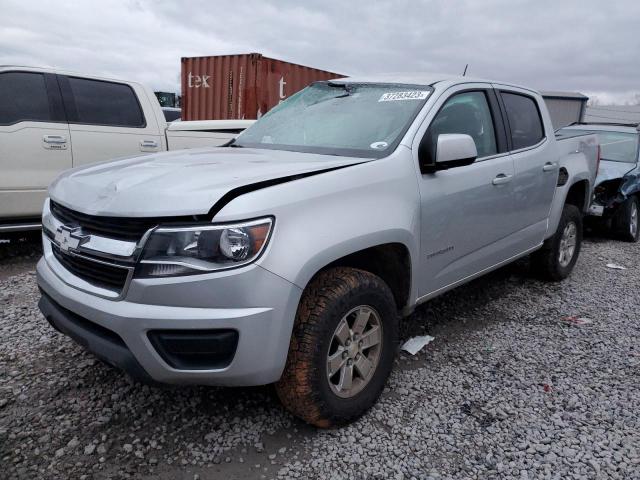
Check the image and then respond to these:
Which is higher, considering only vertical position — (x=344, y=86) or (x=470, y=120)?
(x=344, y=86)

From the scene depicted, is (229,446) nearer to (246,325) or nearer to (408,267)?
(246,325)

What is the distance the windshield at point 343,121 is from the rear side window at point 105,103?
256 cm

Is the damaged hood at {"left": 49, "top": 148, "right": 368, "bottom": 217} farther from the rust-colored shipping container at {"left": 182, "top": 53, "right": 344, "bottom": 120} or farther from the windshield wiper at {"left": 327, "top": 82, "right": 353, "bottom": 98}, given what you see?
the rust-colored shipping container at {"left": 182, "top": 53, "right": 344, "bottom": 120}

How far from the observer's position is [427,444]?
2.47m

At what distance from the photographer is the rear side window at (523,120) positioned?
3900 mm

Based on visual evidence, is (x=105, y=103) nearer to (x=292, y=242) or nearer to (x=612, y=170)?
(x=292, y=242)

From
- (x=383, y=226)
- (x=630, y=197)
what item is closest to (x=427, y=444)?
(x=383, y=226)

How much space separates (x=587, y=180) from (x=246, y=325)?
429cm

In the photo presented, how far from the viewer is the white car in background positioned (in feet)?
15.9

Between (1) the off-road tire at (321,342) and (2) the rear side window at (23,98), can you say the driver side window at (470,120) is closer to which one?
(1) the off-road tire at (321,342)

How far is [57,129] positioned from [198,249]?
390 centimetres

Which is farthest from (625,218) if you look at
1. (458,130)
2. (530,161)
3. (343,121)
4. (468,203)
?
(343,121)

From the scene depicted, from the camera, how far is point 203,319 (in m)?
1.98

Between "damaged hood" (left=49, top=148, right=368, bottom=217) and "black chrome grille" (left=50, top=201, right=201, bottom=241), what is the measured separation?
0.10 ft
